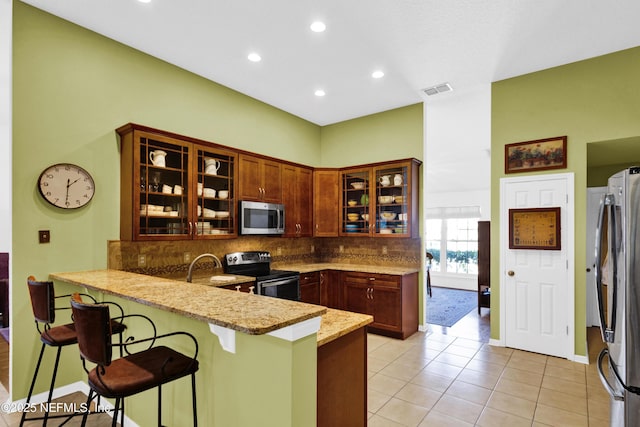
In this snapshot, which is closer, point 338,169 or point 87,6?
point 87,6

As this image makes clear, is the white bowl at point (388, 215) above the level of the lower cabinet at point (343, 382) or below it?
above

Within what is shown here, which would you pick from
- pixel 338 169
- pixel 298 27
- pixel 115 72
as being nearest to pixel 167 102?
pixel 115 72

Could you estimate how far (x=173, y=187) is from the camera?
357 cm

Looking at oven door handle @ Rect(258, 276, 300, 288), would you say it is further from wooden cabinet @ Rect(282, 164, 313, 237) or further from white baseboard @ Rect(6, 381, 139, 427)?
white baseboard @ Rect(6, 381, 139, 427)

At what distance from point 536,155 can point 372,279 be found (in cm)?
253

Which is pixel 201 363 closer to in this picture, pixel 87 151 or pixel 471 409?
pixel 471 409

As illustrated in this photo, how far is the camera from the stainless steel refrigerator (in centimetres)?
192

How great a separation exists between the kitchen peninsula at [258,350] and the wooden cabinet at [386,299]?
2533 mm

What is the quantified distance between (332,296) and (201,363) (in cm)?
329

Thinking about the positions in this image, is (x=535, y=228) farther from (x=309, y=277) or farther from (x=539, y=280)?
(x=309, y=277)

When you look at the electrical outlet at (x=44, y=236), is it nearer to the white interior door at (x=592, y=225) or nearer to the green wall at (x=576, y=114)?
the green wall at (x=576, y=114)

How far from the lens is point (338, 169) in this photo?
5422mm

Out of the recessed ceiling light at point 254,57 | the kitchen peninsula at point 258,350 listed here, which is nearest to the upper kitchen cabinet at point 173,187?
the recessed ceiling light at point 254,57

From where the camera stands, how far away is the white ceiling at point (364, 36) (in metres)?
2.86
